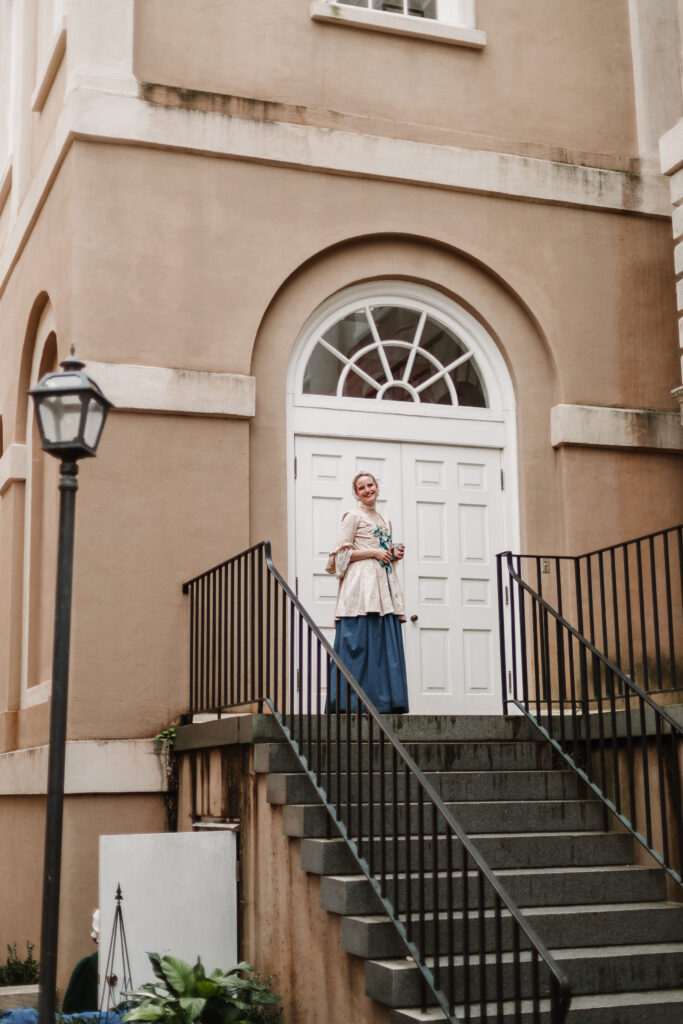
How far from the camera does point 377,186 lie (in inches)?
438

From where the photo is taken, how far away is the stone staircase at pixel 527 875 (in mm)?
6668

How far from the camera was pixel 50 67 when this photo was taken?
11320 millimetres

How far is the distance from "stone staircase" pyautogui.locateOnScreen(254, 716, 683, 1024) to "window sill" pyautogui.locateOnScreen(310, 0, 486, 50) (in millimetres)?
6149

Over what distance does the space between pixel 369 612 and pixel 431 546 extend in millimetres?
1842

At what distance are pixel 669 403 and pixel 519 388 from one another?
144 centimetres

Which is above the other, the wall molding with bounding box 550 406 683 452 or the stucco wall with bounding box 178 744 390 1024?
the wall molding with bounding box 550 406 683 452

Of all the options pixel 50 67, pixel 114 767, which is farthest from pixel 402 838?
pixel 50 67

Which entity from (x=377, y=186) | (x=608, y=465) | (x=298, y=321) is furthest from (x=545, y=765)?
(x=377, y=186)

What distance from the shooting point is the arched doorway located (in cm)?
1063

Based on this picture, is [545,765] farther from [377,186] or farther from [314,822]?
[377,186]

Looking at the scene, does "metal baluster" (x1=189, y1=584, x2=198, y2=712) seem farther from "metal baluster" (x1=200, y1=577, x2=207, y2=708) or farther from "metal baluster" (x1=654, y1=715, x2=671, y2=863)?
"metal baluster" (x1=654, y1=715, x2=671, y2=863)

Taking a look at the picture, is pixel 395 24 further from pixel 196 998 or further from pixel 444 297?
pixel 196 998

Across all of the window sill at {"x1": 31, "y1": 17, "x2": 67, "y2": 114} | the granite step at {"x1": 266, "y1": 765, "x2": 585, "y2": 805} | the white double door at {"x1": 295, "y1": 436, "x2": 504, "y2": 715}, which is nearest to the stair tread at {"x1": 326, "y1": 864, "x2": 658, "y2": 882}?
the granite step at {"x1": 266, "y1": 765, "x2": 585, "y2": 805}

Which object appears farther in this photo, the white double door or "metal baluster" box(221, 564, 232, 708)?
the white double door
